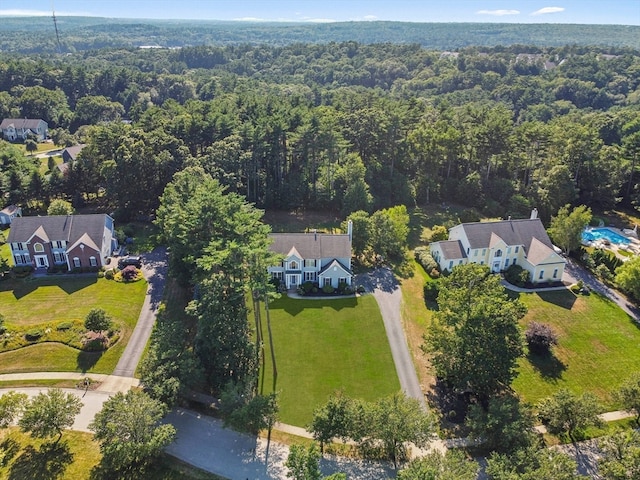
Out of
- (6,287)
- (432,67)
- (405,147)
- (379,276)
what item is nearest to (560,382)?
(379,276)

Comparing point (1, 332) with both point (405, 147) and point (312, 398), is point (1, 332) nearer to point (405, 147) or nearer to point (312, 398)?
point (312, 398)

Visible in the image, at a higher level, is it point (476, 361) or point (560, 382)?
point (476, 361)

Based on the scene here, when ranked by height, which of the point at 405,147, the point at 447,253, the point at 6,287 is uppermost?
the point at 405,147

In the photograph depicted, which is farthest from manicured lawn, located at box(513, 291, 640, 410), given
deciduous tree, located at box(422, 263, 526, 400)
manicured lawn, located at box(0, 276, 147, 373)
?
manicured lawn, located at box(0, 276, 147, 373)

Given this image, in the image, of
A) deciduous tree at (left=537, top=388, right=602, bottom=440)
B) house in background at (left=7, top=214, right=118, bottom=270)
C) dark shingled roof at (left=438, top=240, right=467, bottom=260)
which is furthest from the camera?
dark shingled roof at (left=438, top=240, right=467, bottom=260)

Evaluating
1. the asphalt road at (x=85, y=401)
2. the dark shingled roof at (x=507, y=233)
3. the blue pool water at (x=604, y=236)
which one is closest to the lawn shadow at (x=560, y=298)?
the dark shingled roof at (x=507, y=233)

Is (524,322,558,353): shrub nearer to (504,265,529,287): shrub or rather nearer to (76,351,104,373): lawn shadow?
(504,265,529,287): shrub

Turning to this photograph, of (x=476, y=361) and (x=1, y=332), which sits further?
(x=1, y=332)
